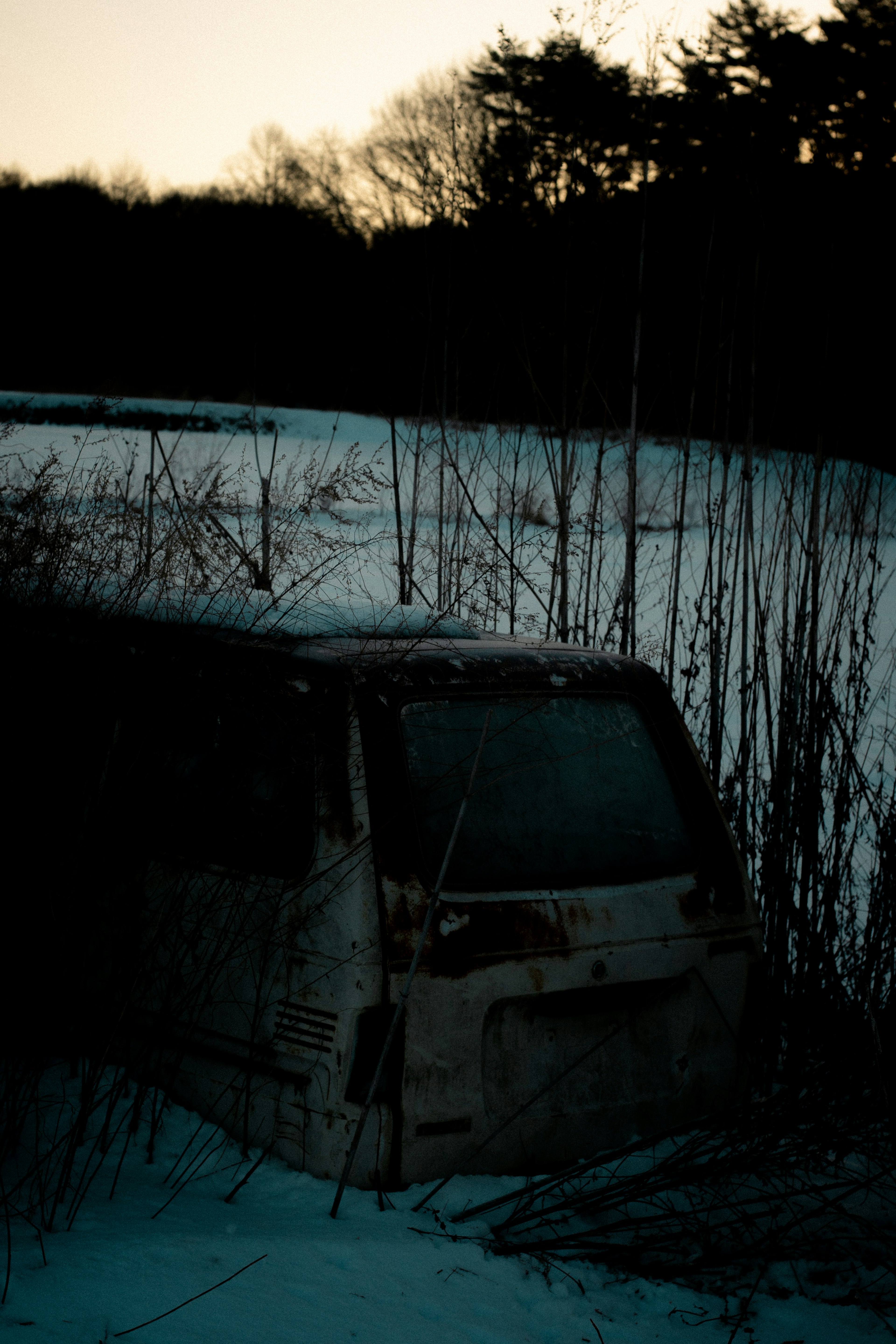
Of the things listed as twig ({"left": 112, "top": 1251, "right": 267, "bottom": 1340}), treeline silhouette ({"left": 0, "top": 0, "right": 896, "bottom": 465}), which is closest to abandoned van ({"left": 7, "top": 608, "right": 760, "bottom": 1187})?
twig ({"left": 112, "top": 1251, "right": 267, "bottom": 1340})

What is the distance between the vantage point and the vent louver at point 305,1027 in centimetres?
202

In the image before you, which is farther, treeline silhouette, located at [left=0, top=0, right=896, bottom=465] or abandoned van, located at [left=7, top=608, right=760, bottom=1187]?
treeline silhouette, located at [left=0, top=0, right=896, bottom=465]

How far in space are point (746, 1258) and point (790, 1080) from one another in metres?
0.79

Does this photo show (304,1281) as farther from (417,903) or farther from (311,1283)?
(417,903)

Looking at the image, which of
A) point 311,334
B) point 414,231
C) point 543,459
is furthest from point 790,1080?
point 311,334

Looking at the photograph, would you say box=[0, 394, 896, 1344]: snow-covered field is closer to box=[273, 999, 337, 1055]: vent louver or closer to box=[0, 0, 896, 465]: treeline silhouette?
box=[273, 999, 337, 1055]: vent louver

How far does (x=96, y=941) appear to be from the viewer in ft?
7.54

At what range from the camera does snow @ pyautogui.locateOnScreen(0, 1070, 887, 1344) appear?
5.66ft

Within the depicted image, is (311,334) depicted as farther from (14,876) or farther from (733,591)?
(14,876)

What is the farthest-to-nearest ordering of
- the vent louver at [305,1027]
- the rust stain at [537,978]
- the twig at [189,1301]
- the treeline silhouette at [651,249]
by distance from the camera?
the treeline silhouette at [651,249], the rust stain at [537,978], the vent louver at [305,1027], the twig at [189,1301]

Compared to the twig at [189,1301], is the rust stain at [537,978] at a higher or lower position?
higher

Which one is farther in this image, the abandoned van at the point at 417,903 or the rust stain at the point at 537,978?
the rust stain at the point at 537,978

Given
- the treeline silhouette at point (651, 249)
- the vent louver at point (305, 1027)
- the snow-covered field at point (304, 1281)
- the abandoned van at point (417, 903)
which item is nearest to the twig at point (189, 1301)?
the snow-covered field at point (304, 1281)

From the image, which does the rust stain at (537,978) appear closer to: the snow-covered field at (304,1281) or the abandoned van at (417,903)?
the abandoned van at (417,903)
